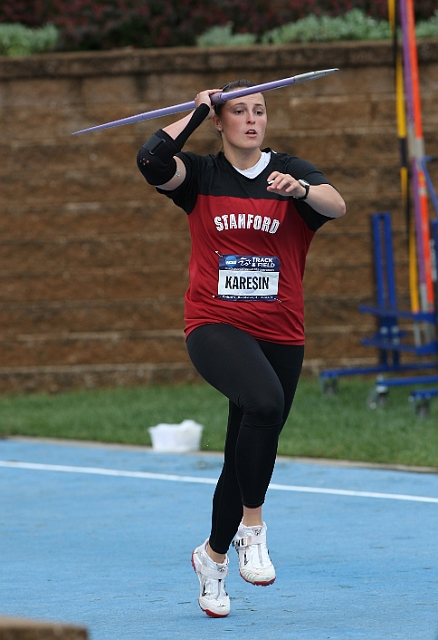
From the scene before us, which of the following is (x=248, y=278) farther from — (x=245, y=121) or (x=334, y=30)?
(x=334, y=30)

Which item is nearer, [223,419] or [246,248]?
[246,248]

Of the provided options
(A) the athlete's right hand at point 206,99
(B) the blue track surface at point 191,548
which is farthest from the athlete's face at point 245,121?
(B) the blue track surface at point 191,548

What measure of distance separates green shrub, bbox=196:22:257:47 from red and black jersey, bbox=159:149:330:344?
11.0 meters

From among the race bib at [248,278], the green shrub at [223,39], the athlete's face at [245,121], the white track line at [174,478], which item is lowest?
the white track line at [174,478]

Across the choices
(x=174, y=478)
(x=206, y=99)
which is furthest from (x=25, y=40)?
(x=206, y=99)

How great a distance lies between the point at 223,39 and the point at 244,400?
1172 cm

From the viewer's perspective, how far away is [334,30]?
16.0 m

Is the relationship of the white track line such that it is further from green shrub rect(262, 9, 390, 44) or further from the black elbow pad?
green shrub rect(262, 9, 390, 44)

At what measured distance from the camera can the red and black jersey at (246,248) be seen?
5324 mm

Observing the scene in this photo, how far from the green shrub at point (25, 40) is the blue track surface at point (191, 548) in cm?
722

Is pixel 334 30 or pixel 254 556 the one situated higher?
pixel 334 30

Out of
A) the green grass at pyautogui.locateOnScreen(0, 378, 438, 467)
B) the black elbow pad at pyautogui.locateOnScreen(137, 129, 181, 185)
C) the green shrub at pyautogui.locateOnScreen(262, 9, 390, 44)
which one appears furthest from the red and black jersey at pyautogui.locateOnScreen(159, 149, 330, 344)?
the green shrub at pyautogui.locateOnScreen(262, 9, 390, 44)

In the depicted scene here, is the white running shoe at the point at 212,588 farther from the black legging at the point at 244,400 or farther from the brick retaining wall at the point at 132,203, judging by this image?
the brick retaining wall at the point at 132,203

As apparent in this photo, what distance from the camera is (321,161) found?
1548cm
